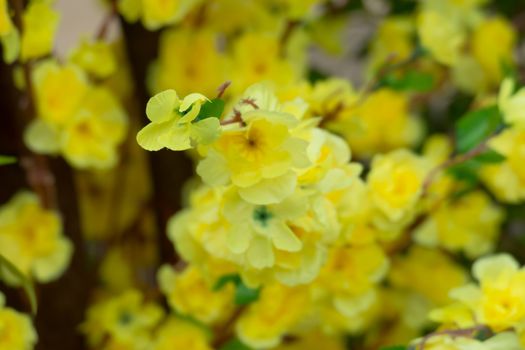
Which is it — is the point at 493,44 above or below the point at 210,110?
below

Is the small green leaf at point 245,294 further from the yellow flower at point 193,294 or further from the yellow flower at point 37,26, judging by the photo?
the yellow flower at point 37,26

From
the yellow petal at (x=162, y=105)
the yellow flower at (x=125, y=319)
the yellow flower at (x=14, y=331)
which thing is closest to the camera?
the yellow petal at (x=162, y=105)

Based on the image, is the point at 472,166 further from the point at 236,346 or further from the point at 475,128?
the point at 236,346

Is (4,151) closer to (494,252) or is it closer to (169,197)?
(169,197)

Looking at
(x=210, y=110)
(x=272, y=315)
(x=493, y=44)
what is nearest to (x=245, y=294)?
(x=272, y=315)

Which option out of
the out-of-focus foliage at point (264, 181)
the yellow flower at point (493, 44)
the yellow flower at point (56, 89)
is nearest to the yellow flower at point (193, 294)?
the out-of-focus foliage at point (264, 181)

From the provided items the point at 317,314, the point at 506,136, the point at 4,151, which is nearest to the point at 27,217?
the point at 4,151
